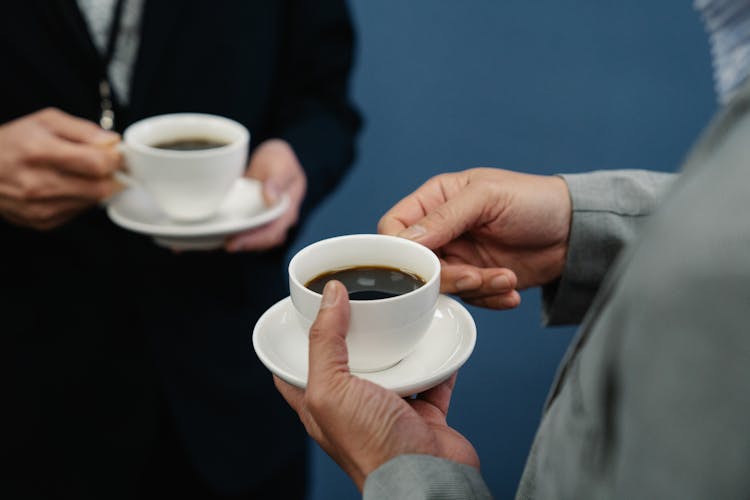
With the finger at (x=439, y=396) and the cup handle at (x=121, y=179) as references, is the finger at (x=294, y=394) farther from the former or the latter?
the cup handle at (x=121, y=179)

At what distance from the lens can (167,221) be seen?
3.83 feet

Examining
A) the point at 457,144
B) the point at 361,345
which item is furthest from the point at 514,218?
the point at 457,144

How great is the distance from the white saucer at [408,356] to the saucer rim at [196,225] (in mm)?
315

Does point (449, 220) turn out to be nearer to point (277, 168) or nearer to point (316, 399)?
point (316, 399)

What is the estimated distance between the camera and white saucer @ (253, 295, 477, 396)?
0.70 meters

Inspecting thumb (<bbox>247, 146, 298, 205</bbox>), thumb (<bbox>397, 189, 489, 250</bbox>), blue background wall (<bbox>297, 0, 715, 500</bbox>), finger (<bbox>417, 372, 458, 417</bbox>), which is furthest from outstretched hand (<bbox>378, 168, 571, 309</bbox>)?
blue background wall (<bbox>297, 0, 715, 500</bbox>)

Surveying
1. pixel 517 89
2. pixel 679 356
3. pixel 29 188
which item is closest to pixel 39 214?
pixel 29 188

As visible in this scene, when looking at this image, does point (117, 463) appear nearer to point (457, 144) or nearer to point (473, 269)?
point (473, 269)

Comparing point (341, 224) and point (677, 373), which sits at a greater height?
point (677, 373)

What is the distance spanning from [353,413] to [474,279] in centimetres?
29

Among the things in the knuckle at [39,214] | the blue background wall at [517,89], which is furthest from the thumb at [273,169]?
the blue background wall at [517,89]

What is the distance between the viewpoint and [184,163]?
107 centimetres

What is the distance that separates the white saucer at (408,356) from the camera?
27.5 inches

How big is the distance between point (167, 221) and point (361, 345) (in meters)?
0.58
